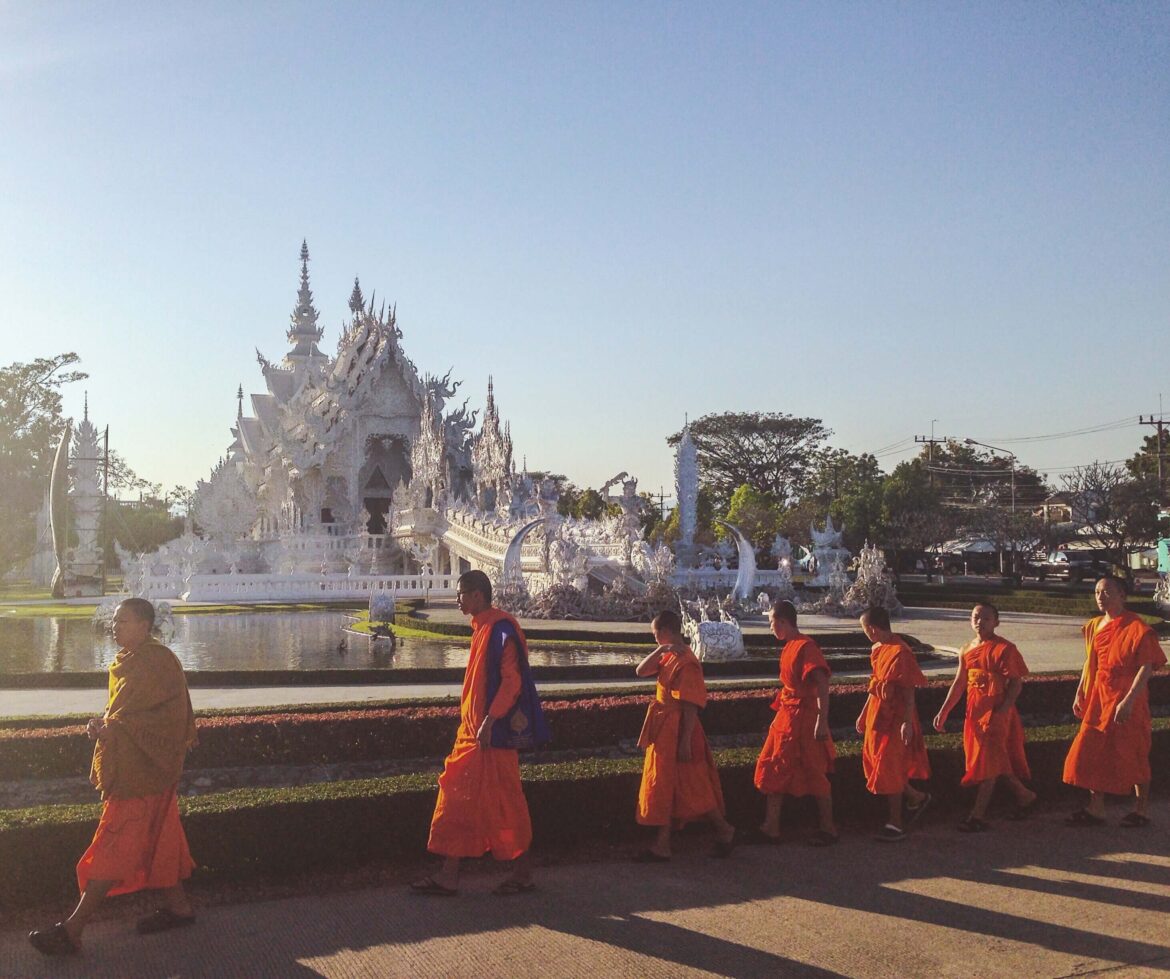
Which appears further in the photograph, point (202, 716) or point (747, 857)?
point (202, 716)

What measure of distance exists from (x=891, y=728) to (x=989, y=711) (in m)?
0.80

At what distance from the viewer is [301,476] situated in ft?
162

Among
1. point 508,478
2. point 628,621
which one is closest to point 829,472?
point 508,478

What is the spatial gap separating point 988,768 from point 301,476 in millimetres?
44408

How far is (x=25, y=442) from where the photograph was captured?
50344mm

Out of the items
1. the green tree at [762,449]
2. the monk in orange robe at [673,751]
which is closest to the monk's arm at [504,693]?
the monk in orange robe at [673,751]

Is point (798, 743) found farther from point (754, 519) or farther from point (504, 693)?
point (754, 519)

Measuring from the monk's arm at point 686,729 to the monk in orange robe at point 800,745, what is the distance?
2.95ft

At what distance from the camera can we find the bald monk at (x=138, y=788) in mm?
5449

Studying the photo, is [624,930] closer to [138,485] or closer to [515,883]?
[515,883]

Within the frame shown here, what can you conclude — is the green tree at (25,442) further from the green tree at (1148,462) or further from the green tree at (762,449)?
the green tree at (1148,462)

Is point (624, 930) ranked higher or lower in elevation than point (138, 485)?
lower

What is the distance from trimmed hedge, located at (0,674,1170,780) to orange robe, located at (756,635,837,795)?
3.16 metres

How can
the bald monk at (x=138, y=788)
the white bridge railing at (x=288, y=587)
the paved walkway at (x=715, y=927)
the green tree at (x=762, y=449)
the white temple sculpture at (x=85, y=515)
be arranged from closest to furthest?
the paved walkway at (x=715, y=927) → the bald monk at (x=138, y=788) → the white bridge railing at (x=288, y=587) → the white temple sculpture at (x=85, y=515) → the green tree at (x=762, y=449)
